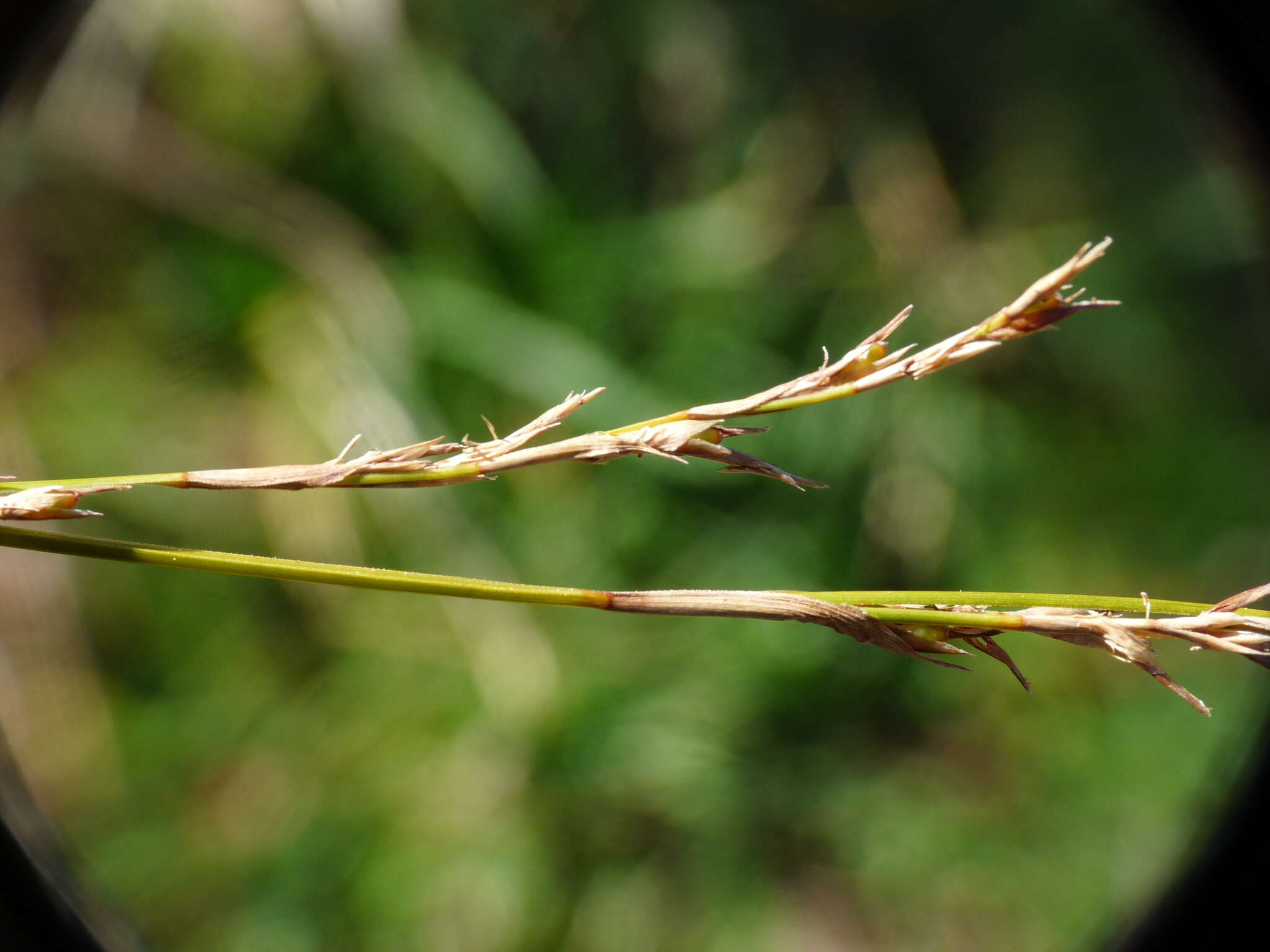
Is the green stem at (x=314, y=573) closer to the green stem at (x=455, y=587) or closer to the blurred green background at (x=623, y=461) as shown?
the green stem at (x=455, y=587)

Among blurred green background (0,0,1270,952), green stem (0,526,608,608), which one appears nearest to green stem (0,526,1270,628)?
green stem (0,526,608,608)

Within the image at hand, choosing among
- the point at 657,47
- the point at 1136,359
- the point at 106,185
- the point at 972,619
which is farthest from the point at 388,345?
the point at 1136,359

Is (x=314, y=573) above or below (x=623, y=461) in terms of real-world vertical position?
above

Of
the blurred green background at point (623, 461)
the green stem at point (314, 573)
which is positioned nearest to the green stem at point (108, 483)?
the green stem at point (314, 573)

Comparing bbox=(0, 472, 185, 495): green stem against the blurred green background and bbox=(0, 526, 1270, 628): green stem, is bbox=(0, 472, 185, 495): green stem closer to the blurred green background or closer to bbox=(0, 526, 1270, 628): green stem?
bbox=(0, 526, 1270, 628): green stem

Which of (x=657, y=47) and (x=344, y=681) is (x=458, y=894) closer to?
(x=344, y=681)

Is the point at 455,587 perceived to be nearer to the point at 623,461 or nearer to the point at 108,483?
the point at 108,483

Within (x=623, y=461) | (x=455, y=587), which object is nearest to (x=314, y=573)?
(x=455, y=587)
